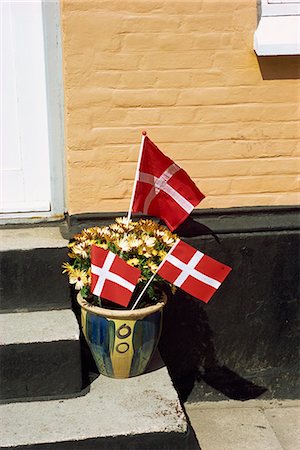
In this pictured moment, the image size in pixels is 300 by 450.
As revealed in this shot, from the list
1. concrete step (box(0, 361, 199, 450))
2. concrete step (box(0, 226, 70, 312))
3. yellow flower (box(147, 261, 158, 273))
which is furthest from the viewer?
concrete step (box(0, 226, 70, 312))

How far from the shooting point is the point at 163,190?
321 cm

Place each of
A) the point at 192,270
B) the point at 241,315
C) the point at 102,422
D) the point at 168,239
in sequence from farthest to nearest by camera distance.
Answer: the point at 241,315 → the point at 168,239 → the point at 192,270 → the point at 102,422

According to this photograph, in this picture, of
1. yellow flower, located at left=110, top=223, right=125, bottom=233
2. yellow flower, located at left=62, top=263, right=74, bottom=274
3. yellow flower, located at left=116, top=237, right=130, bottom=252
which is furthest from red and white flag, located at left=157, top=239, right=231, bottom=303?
yellow flower, located at left=62, top=263, right=74, bottom=274

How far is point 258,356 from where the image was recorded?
3799 mm

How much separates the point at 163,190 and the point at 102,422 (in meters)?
1.17

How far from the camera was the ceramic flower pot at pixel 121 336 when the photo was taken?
2.98 m

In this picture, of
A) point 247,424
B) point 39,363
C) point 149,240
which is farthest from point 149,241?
point 247,424

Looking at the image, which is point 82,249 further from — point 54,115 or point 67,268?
point 54,115

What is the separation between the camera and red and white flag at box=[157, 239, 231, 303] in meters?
2.93

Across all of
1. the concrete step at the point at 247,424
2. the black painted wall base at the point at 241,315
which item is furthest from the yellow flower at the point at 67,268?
the concrete step at the point at 247,424

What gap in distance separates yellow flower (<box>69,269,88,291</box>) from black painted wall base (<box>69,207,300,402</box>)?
420 mm

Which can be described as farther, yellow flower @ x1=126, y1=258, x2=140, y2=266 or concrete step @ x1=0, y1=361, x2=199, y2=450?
yellow flower @ x1=126, y1=258, x2=140, y2=266

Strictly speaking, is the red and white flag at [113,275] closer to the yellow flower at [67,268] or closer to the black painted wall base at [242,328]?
the yellow flower at [67,268]

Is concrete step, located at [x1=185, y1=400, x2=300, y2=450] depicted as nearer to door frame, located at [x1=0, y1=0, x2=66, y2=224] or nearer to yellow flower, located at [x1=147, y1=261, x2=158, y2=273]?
yellow flower, located at [x1=147, y1=261, x2=158, y2=273]
